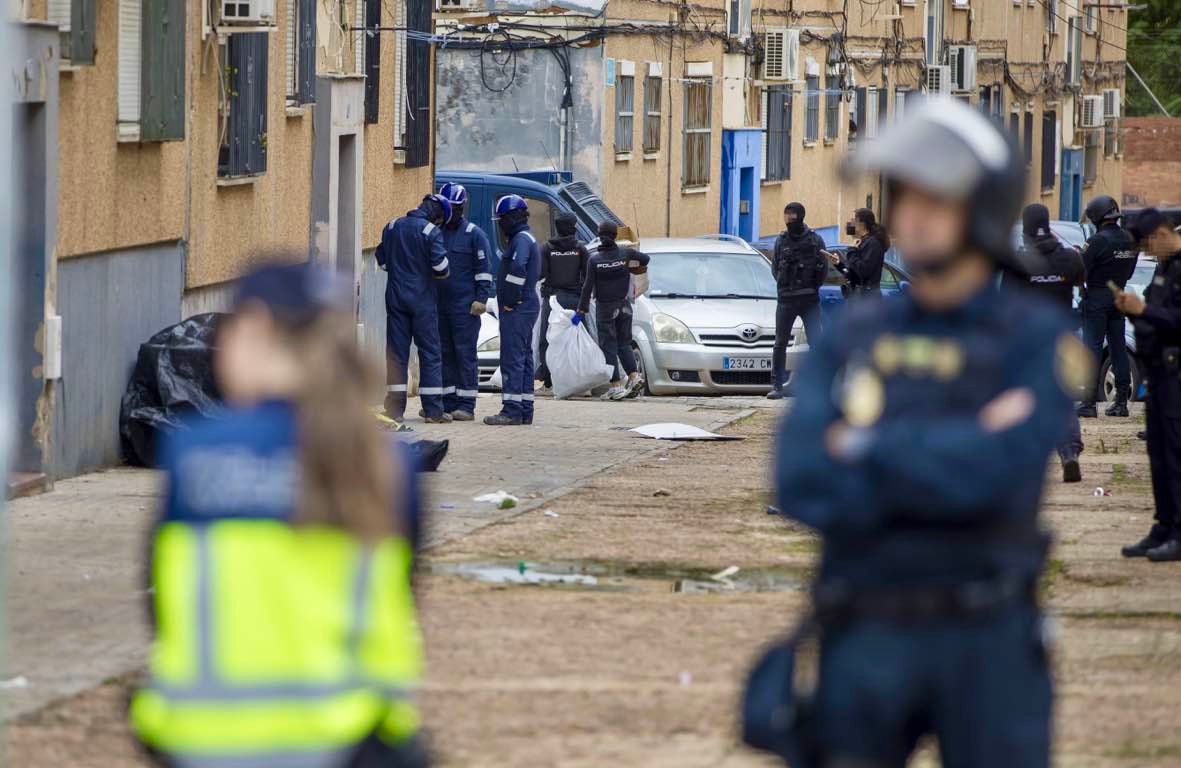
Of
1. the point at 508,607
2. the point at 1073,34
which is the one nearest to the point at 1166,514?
the point at 508,607

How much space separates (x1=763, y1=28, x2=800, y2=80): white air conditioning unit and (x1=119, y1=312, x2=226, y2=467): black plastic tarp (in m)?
25.1

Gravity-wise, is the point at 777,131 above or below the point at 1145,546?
above

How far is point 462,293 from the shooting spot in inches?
710

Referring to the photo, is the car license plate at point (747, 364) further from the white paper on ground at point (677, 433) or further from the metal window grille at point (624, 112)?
the metal window grille at point (624, 112)

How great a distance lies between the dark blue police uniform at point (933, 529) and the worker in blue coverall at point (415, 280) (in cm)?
1396

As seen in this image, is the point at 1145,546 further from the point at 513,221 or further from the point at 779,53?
the point at 779,53

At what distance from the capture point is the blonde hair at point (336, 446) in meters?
3.36

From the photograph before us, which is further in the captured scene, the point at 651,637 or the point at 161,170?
the point at 161,170

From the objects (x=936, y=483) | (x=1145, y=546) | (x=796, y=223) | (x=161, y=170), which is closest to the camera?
(x=936, y=483)

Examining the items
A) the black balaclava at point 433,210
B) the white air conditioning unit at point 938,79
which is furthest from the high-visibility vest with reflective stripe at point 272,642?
the white air conditioning unit at point 938,79

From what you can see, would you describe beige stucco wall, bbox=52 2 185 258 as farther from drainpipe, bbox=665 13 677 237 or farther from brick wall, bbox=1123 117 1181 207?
brick wall, bbox=1123 117 1181 207

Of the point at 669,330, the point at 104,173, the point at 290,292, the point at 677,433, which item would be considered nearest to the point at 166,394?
the point at 104,173

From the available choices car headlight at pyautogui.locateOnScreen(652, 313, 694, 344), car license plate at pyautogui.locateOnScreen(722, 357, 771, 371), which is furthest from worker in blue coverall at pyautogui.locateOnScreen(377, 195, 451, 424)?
car license plate at pyautogui.locateOnScreen(722, 357, 771, 371)

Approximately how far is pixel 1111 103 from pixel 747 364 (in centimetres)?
4326
